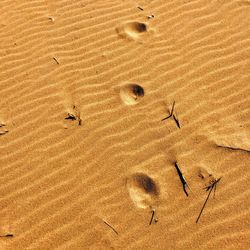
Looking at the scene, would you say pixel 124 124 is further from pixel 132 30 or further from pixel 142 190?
pixel 132 30

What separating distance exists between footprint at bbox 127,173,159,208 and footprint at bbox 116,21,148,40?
180 cm

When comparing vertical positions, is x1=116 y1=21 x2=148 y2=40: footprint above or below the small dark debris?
above

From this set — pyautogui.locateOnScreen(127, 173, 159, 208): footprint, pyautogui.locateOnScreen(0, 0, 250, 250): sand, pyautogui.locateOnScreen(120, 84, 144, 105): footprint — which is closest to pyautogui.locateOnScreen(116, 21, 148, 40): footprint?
pyautogui.locateOnScreen(0, 0, 250, 250): sand

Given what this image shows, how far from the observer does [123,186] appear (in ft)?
10.1

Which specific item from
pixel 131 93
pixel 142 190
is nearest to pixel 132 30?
pixel 131 93

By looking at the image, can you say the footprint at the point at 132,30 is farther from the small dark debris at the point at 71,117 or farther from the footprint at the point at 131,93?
the small dark debris at the point at 71,117

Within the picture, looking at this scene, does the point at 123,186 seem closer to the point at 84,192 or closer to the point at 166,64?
the point at 84,192

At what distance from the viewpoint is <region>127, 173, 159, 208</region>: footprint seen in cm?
298

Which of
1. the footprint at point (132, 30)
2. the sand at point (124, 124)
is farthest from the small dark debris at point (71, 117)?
the footprint at point (132, 30)

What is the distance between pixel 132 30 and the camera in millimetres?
4344

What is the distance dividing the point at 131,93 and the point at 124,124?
40 centimetres

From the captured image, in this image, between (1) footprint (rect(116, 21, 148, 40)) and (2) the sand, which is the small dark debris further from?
(1) footprint (rect(116, 21, 148, 40))

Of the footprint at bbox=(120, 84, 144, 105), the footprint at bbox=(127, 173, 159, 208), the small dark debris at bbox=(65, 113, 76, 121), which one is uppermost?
the footprint at bbox=(120, 84, 144, 105)

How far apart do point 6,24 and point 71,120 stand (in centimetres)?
177
